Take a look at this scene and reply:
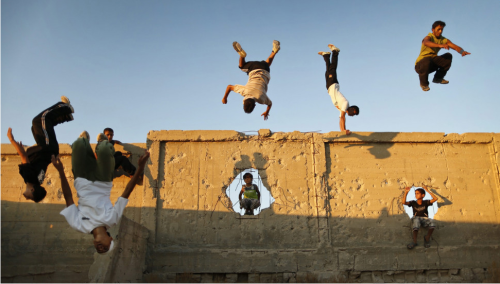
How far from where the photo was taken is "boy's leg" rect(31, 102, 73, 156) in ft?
19.5

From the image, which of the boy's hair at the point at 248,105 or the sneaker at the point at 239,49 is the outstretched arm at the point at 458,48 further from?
the sneaker at the point at 239,49

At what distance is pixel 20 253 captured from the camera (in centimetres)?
833

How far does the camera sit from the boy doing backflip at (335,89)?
28.9ft

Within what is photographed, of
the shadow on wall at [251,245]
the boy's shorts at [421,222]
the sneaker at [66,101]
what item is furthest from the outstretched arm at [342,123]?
the sneaker at [66,101]

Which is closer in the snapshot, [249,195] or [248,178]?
[249,195]

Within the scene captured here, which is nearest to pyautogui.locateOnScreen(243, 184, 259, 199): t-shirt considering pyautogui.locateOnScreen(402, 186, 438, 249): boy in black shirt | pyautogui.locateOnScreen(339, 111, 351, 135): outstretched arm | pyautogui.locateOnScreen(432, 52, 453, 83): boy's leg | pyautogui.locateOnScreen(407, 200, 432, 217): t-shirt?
pyautogui.locateOnScreen(339, 111, 351, 135): outstretched arm

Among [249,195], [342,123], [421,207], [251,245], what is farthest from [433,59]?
[251,245]

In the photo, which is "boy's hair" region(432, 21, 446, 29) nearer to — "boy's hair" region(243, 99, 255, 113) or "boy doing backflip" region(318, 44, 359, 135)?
"boy doing backflip" region(318, 44, 359, 135)

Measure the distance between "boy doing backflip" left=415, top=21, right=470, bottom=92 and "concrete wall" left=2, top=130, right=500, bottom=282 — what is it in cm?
183

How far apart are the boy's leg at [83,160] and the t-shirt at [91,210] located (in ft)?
0.22

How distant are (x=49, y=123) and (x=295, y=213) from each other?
4761 millimetres

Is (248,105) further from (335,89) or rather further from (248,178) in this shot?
(335,89)

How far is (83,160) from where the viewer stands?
475 cm

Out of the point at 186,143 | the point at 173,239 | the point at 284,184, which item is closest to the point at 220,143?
the point at 186,143
